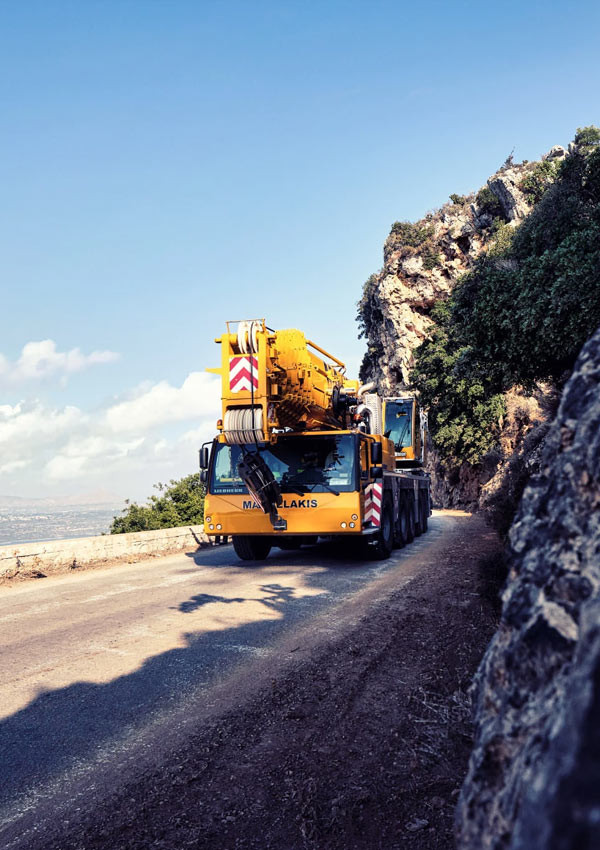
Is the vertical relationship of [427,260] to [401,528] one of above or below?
above

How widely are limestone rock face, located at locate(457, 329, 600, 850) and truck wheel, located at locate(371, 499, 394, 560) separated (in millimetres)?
10964

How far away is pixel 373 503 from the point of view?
12.3m

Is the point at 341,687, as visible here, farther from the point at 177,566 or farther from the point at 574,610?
the point at 177,566

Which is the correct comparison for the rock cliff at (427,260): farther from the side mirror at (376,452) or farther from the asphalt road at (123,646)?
the asphalt road at (123,646)

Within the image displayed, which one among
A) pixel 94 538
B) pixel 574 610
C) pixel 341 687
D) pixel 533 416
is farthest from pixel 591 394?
pixel 533 416

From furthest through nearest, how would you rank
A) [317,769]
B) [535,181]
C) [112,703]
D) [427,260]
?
1. [427,260]
2. [535,181]
3. [112,703]
4. [317,769]

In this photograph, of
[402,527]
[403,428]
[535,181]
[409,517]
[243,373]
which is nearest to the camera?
[243,373]

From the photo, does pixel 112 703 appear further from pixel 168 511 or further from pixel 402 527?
pixel 168 511

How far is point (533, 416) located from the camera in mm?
29797

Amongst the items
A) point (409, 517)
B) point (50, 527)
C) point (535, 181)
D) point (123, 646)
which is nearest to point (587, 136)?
point (535, 181)

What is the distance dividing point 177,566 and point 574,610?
38.2 feet

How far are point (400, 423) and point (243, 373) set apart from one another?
11.7 metres

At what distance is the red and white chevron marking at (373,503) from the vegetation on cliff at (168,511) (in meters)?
10.7

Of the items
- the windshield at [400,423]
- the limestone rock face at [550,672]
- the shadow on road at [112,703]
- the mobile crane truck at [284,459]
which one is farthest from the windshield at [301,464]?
the limestone rock face at [550,672]
